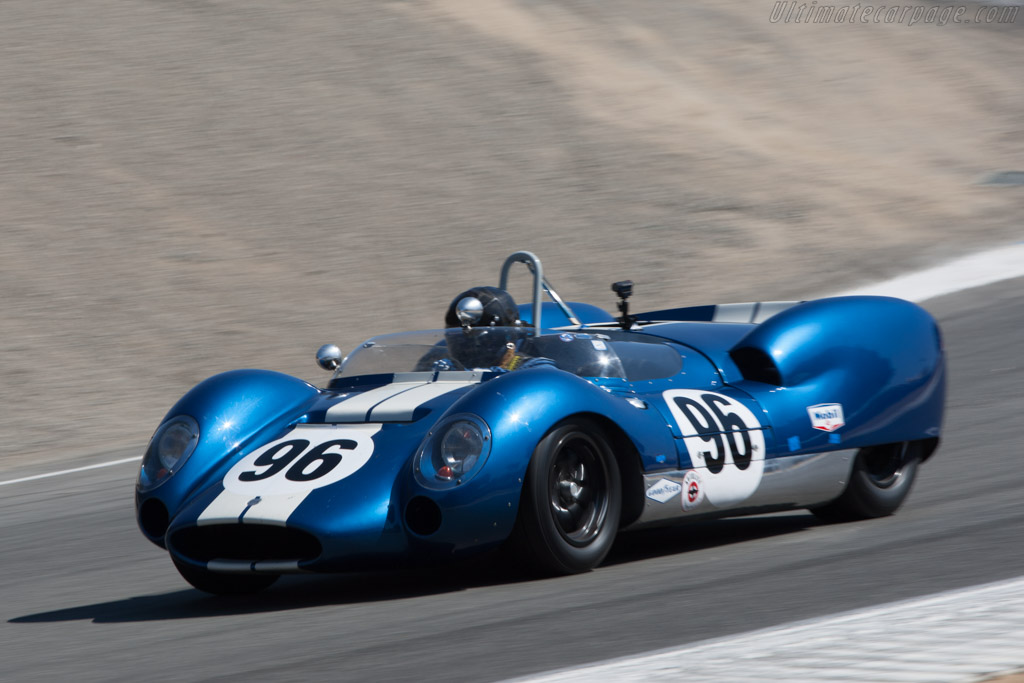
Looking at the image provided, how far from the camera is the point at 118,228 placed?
16.1m

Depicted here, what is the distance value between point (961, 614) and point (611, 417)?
1659 millimetres

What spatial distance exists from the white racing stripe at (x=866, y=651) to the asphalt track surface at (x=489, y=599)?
14 cm

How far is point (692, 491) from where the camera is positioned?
5.67m

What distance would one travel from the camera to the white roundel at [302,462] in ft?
17.2

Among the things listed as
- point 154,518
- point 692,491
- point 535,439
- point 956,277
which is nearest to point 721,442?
point 692,491

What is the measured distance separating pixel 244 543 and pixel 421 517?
0.70m

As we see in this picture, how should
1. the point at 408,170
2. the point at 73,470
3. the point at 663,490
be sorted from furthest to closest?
the point at 408,170 → the point at 73,470 → the point at 663,490

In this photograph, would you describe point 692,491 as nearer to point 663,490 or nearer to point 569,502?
point 663,490

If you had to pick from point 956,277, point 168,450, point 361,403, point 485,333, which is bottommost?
point 956,277

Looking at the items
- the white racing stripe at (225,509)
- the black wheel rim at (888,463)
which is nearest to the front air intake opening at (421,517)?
the white racing stripe at (225,509)

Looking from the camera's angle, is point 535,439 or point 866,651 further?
point 535,439

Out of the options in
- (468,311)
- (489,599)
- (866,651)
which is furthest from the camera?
(468,311)

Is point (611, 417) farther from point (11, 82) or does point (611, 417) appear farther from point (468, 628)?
point (11, 82)

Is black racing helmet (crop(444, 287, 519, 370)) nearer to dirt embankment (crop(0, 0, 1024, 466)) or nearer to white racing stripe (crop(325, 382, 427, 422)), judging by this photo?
white racing stripe (crop(325, 382, 427, 422))
